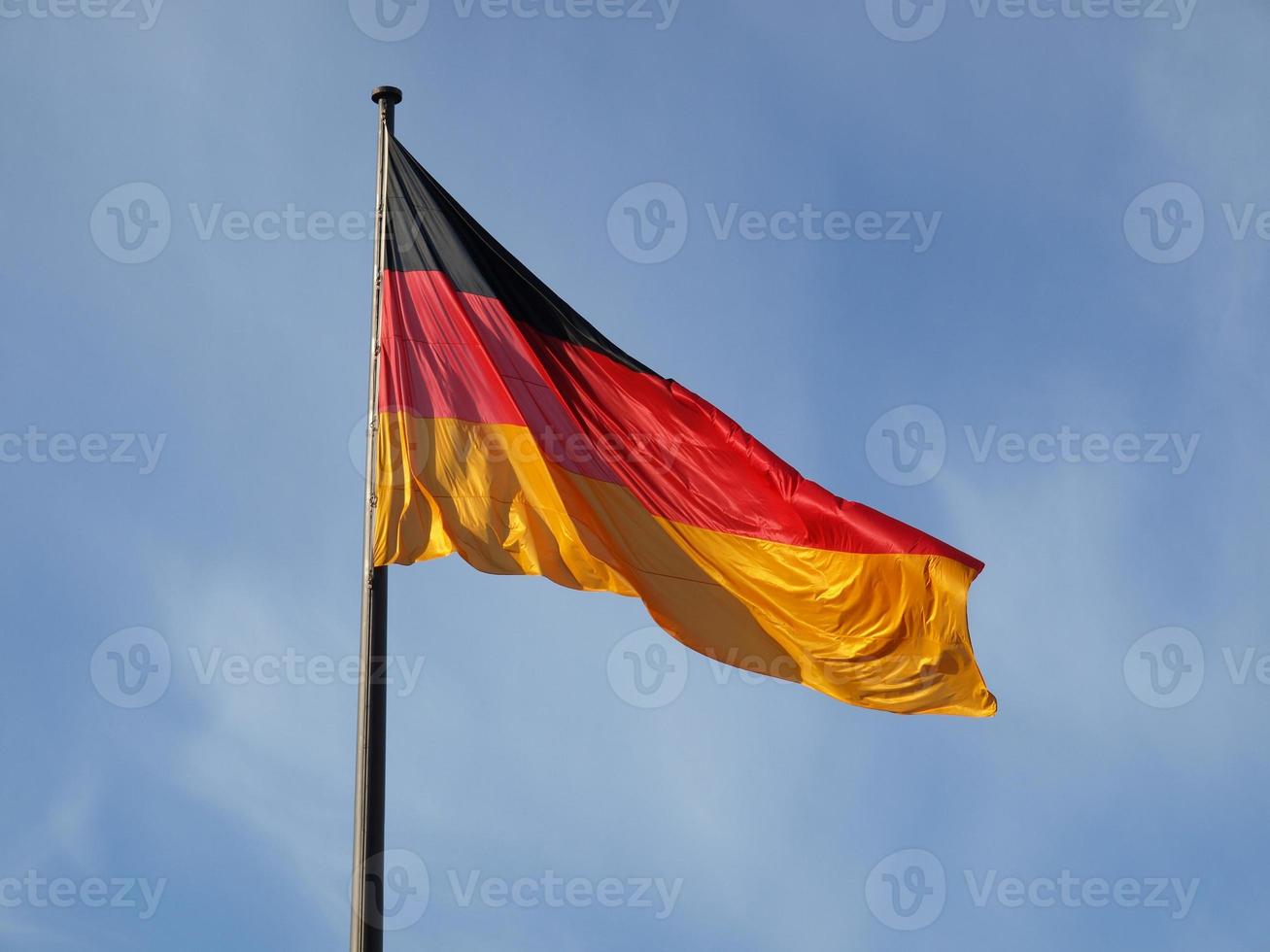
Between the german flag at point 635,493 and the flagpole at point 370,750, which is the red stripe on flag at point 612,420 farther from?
the flagpole at point 370,750

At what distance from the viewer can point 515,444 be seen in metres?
14.9

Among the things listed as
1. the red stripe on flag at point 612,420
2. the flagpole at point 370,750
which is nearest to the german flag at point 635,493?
the red stripe on flag at point 612,420

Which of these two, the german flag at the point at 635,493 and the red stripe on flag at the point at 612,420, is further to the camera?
the red stripe on flag at the point at 612,420

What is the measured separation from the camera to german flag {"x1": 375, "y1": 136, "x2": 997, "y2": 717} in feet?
47.5

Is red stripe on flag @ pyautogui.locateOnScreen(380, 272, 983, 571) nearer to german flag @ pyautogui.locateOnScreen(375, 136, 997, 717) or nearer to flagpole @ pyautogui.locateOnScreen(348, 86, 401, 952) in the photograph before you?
german flag @ pyautogui.locateOnScreen(375, 136, 997, 717)

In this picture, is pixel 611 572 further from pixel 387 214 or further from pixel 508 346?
pixel 387 214

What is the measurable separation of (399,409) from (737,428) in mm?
4205

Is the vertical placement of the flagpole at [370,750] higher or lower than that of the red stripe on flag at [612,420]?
lower

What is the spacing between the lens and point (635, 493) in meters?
15.8

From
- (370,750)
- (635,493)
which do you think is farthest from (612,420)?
(370,750)

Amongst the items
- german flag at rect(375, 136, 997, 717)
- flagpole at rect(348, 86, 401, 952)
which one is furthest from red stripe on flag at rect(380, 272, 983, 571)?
flagpole at rect(348, 86, 401, 952)

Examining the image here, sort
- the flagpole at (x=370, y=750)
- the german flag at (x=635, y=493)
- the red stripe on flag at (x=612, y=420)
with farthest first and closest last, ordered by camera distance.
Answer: the red stripe on flag at (x=612, y=420), the german flag at (x=635, y=493), the flagpole at (x=370, y=750)

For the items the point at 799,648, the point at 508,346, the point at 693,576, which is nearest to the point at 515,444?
the point at 508,346

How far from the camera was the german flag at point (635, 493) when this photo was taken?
14492mm
